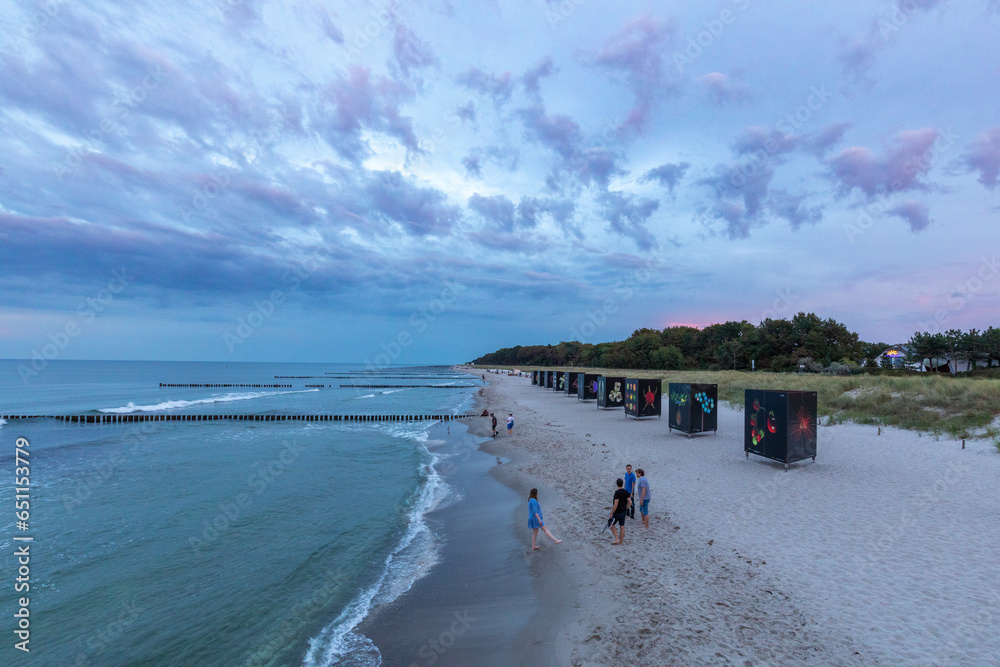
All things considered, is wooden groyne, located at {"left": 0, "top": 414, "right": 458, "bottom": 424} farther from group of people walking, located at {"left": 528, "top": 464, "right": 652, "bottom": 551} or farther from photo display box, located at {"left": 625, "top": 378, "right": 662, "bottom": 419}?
group of people walking, located at {"left": 528, "top": 464, "right": 652, "bottom": 551}

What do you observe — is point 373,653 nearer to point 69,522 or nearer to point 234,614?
point 234,614

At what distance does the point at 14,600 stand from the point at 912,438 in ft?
106

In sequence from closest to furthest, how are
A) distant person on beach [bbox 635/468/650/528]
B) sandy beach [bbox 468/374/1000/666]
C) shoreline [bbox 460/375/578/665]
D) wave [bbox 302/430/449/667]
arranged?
sandy beach [bbox 468/374/1000/666] → shoreline [bbox 460/375/578/665] → wave [bbox 302/430/449/667] → distant person on beach [bbox 635/468/650/528]

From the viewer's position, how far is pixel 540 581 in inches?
385

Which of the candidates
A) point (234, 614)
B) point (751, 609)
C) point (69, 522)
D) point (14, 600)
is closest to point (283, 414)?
point (69, 522)

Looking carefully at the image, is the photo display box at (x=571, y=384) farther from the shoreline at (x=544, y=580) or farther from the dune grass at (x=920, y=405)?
the shoreline at (x=544, y=580)

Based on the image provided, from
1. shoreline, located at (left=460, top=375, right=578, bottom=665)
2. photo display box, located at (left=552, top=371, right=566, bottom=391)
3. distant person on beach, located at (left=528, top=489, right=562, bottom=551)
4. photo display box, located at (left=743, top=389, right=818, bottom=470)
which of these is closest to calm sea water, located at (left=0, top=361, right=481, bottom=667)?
shoreline, located at (left=460, top=375, right=578, bottom=665)

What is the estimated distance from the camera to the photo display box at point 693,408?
22.8 meters

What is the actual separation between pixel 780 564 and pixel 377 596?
8.93m

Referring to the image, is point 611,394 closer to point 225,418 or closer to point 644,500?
point 644,500

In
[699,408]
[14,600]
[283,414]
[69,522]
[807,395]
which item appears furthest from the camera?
[283,414]

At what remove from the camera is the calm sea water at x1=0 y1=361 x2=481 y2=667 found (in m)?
8.81

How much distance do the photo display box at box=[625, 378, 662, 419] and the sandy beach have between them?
35.9 ft

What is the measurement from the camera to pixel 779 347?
76625 mm
